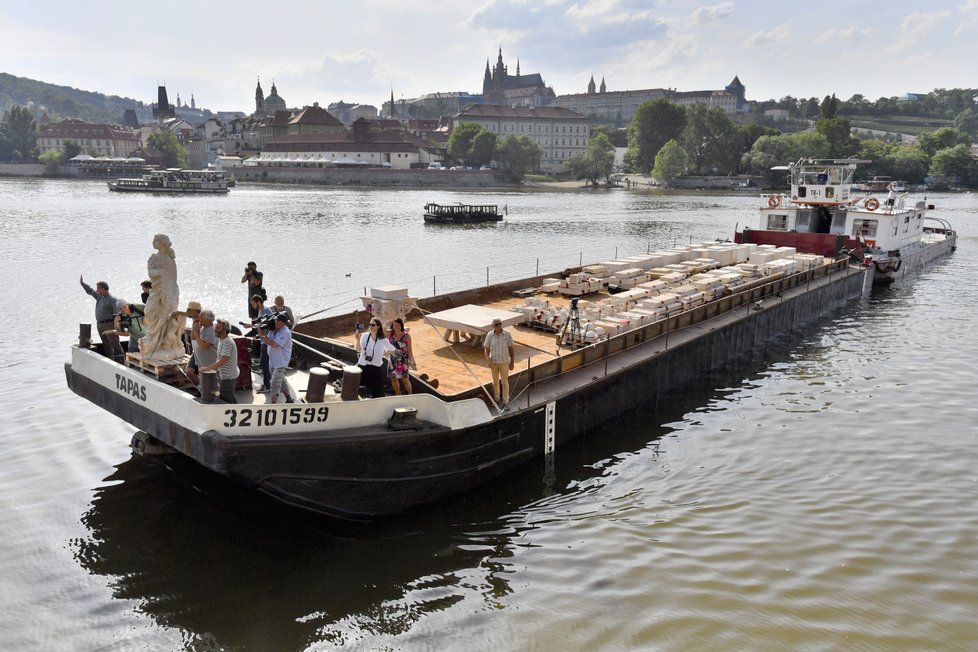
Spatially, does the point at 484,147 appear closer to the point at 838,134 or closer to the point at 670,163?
the point at 670,163

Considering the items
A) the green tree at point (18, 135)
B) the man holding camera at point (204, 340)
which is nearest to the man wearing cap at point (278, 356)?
the man holding camera at point (204, 340)

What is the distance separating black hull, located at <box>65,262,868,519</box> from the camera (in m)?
9.25

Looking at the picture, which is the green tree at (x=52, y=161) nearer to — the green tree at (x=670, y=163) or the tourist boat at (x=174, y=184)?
the tourist boat at (x=174, y=184)

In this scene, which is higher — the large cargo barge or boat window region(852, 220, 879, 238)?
boat window region(852, 220, 879, 238)

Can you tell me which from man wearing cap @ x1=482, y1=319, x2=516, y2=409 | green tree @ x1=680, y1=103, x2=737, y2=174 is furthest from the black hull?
green tree @ x1=680, y1=103, x2=737, y2=174

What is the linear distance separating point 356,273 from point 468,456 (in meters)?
28.6

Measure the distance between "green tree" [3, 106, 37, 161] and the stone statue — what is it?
696 ft

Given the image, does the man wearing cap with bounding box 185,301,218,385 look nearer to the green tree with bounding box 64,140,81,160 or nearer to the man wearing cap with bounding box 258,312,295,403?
the man wearing cap with bounding box 258,312,295,403

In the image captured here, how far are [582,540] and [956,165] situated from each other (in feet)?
528

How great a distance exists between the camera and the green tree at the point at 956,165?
136750 millimetres

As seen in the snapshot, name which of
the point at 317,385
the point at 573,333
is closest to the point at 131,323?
the point at 317,385

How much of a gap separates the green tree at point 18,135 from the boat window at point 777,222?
669 ft

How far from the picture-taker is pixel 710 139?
486 ft

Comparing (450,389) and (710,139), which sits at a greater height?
(710,139)
